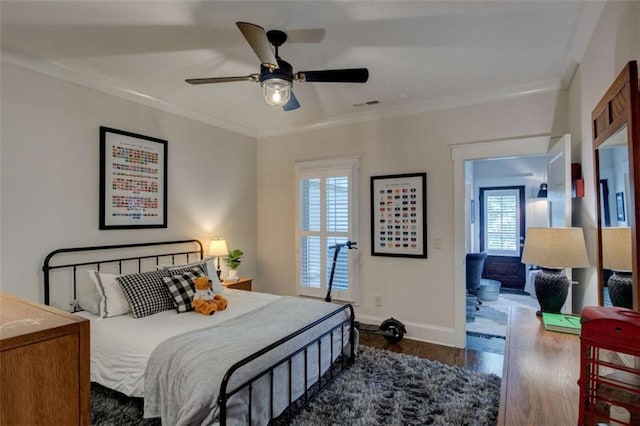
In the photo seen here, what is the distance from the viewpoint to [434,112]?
3.82 meters

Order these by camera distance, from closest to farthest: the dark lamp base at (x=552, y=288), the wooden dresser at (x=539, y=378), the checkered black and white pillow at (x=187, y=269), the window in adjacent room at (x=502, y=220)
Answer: the wooden dresser at (x=539, y=378)
the dark lamp base at (x=552, y=288)
the checkered black and white pillow at (x=187, y=269)
the window in adjacent room at (x=502, y=220)

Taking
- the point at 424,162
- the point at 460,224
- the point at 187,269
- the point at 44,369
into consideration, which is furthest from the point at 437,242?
the point at 44,369

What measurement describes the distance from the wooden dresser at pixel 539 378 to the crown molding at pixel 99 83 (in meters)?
3.83

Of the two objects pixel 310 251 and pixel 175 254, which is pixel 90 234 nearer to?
pixel 175 254

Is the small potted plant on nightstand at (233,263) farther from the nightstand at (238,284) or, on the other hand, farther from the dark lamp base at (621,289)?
the dark lamp base at (621,289)

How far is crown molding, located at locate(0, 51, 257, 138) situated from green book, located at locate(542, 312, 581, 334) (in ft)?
13.0

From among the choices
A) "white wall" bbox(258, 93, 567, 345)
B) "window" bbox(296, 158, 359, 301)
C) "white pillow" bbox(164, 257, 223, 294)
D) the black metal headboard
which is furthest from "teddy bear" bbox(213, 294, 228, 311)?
"white wall" bbox(258, 93, 567, 345)

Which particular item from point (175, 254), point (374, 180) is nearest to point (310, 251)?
point (374, 180)

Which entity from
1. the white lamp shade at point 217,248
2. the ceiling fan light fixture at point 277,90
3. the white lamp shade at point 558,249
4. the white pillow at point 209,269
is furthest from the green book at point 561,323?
the white lamp shade at point 217,248

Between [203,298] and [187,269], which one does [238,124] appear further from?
[203,298]

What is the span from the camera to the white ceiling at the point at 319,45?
84.0 inches

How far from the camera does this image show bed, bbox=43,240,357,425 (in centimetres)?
182

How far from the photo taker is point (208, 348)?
→ 6.56 ft

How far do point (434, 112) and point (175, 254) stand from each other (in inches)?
131
